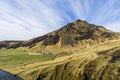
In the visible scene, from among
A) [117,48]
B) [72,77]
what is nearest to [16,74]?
[72,77]

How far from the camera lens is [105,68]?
159000 mm

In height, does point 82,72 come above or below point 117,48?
below

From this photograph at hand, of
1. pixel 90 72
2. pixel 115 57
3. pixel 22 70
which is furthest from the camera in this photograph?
pixel 22 70

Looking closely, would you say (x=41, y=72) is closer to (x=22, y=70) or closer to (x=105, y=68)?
(x=22, y=70)

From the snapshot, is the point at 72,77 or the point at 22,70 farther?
the point at 22,70

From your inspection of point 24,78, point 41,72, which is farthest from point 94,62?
point 24,78

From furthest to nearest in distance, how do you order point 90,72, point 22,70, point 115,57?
point 22,70 → point 115,57 → point 90,72

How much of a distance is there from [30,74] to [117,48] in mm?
73867

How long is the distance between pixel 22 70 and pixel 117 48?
80.1 metres

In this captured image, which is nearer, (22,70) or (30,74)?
(30,74)

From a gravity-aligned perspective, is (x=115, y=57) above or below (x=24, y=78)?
above

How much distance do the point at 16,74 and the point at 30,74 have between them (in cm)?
1508

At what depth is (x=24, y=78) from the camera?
538ft

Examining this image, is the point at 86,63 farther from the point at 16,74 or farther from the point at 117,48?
the point at 16,74
